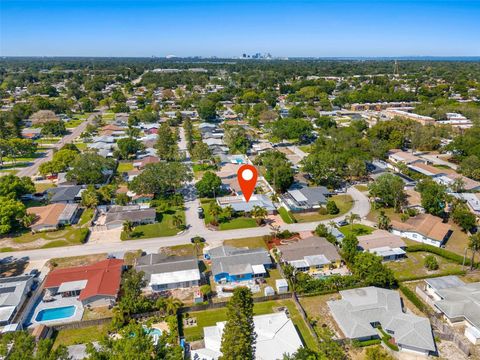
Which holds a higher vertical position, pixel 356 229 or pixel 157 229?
pixel 356 229

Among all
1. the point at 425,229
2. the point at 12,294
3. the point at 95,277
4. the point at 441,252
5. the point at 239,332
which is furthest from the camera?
the point at 425,229

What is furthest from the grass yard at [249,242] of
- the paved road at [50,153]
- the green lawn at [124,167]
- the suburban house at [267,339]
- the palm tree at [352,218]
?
the paved road at [50,153]

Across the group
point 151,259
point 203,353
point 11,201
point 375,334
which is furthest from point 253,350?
point 11,201

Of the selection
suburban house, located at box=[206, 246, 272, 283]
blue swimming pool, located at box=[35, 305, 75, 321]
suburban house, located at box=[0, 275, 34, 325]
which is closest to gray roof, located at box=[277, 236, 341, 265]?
suburban house, located at box=[206, 246, 272, 283]

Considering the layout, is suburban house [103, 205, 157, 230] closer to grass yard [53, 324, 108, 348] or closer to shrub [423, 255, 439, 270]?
grass yard [53, 324, 108, 348]

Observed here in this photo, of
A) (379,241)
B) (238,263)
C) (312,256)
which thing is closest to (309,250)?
(312,256)

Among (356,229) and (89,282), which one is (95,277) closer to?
(89,282)

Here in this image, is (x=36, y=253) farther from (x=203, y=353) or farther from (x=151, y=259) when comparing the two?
(x=203, y=353)

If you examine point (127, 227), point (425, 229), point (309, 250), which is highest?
point (425, 229)
